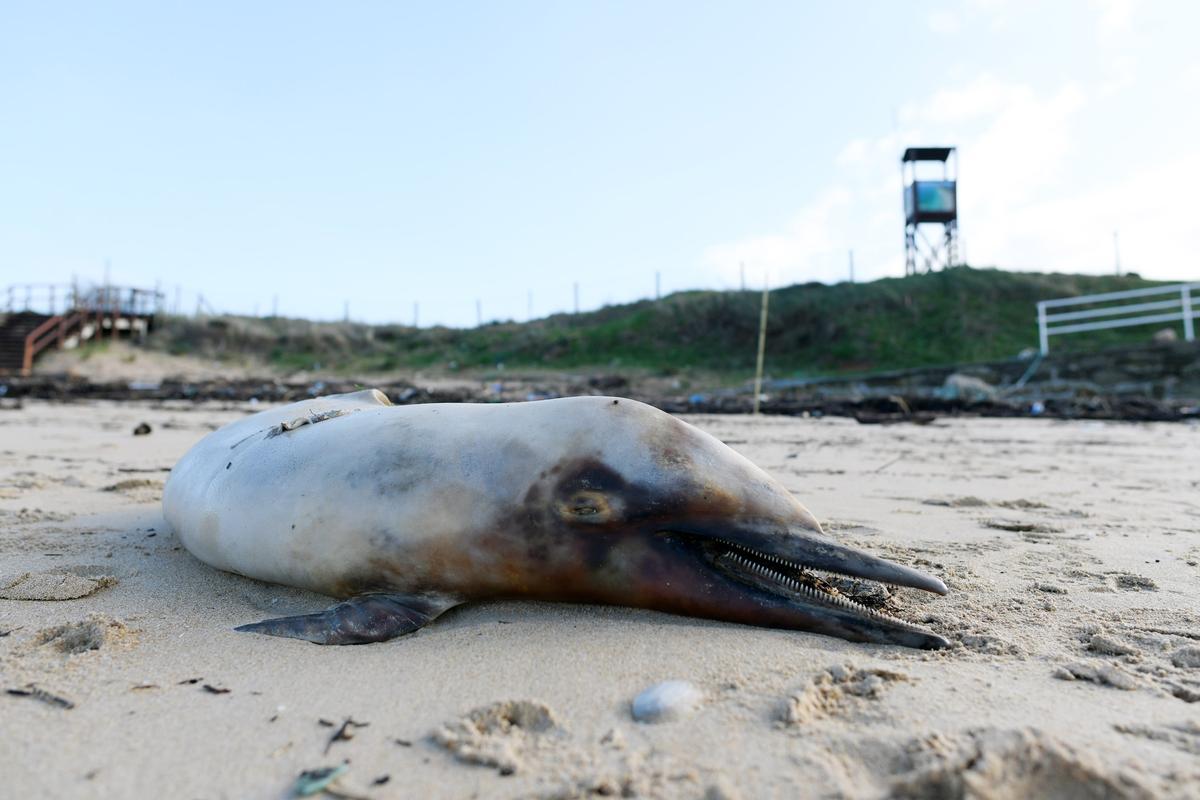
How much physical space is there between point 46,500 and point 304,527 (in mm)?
2547

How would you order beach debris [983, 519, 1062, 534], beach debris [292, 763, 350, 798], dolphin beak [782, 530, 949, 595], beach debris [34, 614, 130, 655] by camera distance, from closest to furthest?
beach debris [292, 763, 350, 798]
beach debris [34, 614, 130, 655]
dolphin beak [782, 530, 949, 595]
beach debris [983, 519, 1062, 534]

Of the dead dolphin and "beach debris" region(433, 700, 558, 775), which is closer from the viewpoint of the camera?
"beach debris" region(433, 700, 558, 775)

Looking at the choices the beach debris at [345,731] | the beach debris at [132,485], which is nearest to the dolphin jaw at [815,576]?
the beach debris at [345,731]

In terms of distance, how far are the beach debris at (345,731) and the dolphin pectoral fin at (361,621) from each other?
1.82 feet

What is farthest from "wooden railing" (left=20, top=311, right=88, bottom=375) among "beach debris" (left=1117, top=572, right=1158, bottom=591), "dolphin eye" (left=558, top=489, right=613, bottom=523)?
"beach debris" (left=1117, top=572, right=1158, bottom=591)

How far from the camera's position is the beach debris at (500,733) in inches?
58.6

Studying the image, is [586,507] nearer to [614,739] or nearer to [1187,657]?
[614,739]

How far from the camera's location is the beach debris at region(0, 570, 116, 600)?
2.51 metres

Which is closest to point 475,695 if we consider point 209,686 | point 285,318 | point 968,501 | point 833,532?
point 209,686

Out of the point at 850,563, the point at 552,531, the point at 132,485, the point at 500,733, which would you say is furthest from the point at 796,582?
the point at 132,485

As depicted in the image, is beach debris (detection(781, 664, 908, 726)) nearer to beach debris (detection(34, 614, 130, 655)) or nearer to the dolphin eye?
the dolphin eye

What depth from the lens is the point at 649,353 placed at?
27.1m

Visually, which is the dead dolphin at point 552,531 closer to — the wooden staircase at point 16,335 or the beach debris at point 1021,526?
the beach debris at point 1021,526

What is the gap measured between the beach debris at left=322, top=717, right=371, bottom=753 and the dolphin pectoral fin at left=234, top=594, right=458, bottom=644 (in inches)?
21.8
